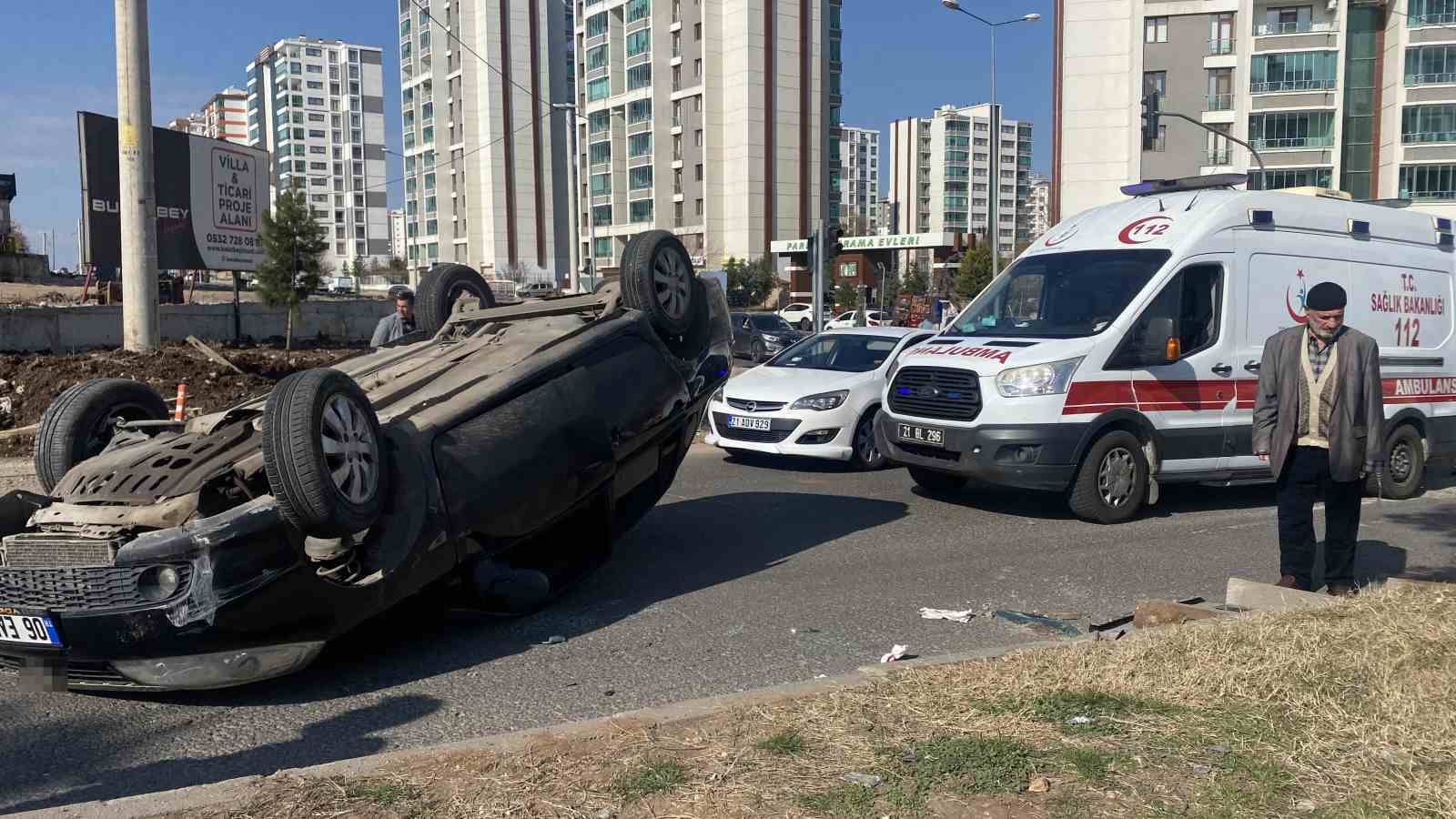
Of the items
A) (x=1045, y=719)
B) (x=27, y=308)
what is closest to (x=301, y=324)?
(x=27, y=308)

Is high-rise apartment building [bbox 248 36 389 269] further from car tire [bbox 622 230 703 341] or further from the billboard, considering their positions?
car tire [bbox 622 230 703 341]

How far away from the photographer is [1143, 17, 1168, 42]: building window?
196ft

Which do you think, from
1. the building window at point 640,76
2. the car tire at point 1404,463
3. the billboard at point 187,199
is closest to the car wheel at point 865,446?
the car tire at point 1404,463

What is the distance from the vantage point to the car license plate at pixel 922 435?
8811 millimetres

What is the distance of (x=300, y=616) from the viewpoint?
4.74m

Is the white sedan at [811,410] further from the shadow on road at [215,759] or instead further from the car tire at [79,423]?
the shadow on road at [215,759]

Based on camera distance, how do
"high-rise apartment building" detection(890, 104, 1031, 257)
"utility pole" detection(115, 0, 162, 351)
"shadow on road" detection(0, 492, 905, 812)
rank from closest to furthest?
"shadow on road" detection(0, 492, 905, 812) < "utility pole" detection(115, 0, 162, 351) < "high-rise apartment building" detection(890, 104, 1031, 257)

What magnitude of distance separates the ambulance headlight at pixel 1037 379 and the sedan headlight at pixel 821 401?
2.81 m

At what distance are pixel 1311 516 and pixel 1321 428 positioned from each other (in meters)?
0.50

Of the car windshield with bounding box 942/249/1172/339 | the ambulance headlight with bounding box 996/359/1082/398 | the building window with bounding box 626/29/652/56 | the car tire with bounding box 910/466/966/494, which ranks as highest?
the building window with bounding box 626/29/652/56

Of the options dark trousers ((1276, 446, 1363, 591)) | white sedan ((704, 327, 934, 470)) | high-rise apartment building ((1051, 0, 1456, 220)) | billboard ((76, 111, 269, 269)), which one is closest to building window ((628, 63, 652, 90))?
high-rise apartment building ((1051, 0, 1456, 220))

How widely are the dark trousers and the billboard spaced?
19.0 m

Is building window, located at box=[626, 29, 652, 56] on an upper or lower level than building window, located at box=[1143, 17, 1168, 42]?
upper

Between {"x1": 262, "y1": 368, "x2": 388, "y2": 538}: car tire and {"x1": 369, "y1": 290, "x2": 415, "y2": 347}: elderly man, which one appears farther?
{"x1": 369, "y1": 290, "x2": 415, "y2": 347}: elderly man
